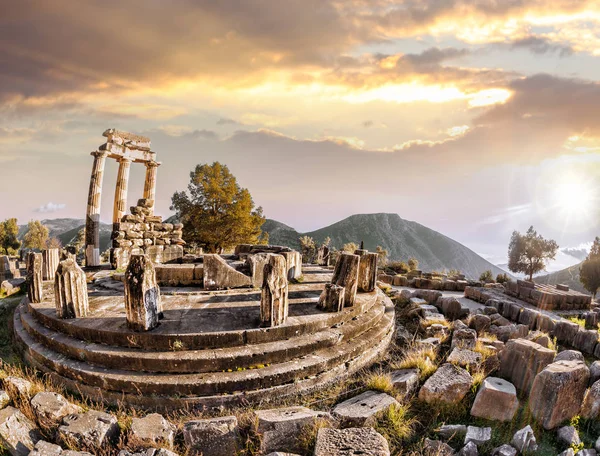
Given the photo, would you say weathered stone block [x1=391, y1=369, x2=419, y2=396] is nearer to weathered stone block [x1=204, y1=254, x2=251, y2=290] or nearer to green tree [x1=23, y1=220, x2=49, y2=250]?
weathered stone block [x1=204, y1=254, x2=251, y2=290]

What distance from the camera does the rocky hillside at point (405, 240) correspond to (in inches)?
4139

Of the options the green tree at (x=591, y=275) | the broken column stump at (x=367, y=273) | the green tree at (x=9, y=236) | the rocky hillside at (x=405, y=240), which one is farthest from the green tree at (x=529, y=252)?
the green tree at (x=9, y=236)

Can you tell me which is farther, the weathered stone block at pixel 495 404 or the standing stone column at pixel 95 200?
the standing stone column at pixel 95 200

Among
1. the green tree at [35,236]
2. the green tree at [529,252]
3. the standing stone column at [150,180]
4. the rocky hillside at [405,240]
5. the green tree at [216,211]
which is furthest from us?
the rocky hillside at [405,240]

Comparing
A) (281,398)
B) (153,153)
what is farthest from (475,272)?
(281,398)

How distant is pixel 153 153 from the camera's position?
22.2m

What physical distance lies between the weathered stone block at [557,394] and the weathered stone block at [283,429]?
3.09 metres

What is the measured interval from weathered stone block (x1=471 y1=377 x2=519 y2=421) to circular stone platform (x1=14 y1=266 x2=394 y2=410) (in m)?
2.06

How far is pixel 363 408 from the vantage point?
4.51 metres

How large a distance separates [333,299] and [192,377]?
3129 millimetres

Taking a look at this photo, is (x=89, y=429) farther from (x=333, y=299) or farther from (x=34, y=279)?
(x=34, y=279)

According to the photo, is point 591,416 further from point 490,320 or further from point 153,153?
point 153,153

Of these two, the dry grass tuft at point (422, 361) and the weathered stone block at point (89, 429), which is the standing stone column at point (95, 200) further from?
the dry grass tuft at point (422, 361)

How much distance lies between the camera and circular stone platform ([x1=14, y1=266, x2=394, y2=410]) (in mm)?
4809
